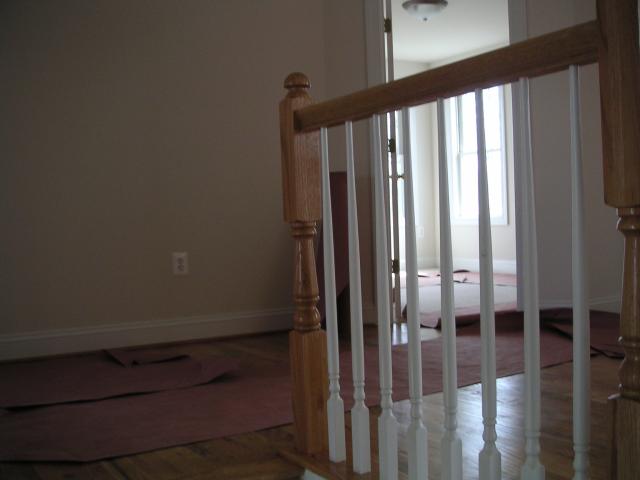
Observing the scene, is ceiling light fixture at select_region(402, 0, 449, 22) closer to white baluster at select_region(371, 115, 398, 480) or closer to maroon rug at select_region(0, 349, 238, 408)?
maroon rug at select_region(0, 349, 238, 408)

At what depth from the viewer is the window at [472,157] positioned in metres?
7.42

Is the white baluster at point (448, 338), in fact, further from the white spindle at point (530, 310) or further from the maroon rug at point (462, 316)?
the maroon rug at point (462, 316)

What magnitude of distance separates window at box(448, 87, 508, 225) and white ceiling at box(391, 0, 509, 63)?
52cm

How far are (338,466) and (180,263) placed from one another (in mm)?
2129

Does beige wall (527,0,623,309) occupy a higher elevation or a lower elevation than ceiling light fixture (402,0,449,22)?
lower

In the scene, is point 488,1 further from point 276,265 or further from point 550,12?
point 276,265

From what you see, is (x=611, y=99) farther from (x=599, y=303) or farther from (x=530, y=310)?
(x=599, y=303)

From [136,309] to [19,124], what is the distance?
3.31ft

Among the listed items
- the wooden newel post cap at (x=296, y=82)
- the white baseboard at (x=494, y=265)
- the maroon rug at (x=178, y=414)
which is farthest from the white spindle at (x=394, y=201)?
the white baseboard at (x=494, y=265)

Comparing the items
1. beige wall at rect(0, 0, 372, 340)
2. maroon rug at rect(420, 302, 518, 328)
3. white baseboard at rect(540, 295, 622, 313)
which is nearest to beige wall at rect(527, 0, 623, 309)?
white baseboard at rect(540, 295, 622, 313)

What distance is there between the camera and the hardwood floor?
1753 millimetres

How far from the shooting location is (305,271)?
1823 millimetres

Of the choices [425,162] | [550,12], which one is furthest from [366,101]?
[425,162]

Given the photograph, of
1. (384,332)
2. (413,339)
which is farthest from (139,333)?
(413,339)
